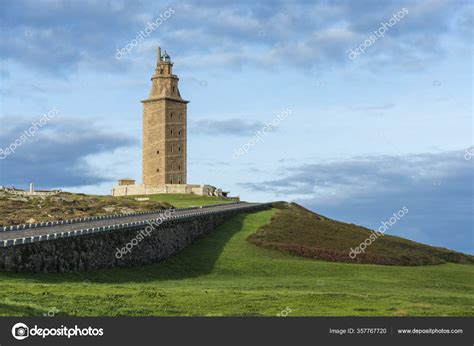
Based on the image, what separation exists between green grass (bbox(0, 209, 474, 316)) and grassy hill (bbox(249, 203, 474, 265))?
1.99m

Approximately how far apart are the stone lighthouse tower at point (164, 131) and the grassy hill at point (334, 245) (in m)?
71.7

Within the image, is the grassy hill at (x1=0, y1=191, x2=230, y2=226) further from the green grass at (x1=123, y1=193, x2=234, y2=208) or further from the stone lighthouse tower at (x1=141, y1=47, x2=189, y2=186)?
the stone lighthouse tower at (x1=141, y1=47, x2=189, y2=186)

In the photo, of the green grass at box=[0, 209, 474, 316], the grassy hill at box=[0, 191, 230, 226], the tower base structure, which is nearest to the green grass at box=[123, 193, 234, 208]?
the tower base structure

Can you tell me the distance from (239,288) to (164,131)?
119327 millimetres

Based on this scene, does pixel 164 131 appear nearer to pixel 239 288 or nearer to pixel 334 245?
pixel 334 245

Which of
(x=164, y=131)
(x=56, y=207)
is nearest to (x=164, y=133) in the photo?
(x=164, y=131)

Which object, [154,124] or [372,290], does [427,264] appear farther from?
[154,124]

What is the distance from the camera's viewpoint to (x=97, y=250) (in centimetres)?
4184

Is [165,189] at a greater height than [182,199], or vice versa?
[165,189]

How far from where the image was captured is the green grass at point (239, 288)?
26.5 metres

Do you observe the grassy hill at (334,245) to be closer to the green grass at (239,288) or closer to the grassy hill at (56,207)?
the green grass at (239,288)

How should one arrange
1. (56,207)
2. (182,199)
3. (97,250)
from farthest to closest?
1. (182,199)
2. (56,207)
3. (97,250)

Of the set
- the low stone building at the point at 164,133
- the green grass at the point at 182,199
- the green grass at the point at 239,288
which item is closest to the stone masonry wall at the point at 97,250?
the green grass at the point at 239,288

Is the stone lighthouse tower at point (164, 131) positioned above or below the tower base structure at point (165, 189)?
above
